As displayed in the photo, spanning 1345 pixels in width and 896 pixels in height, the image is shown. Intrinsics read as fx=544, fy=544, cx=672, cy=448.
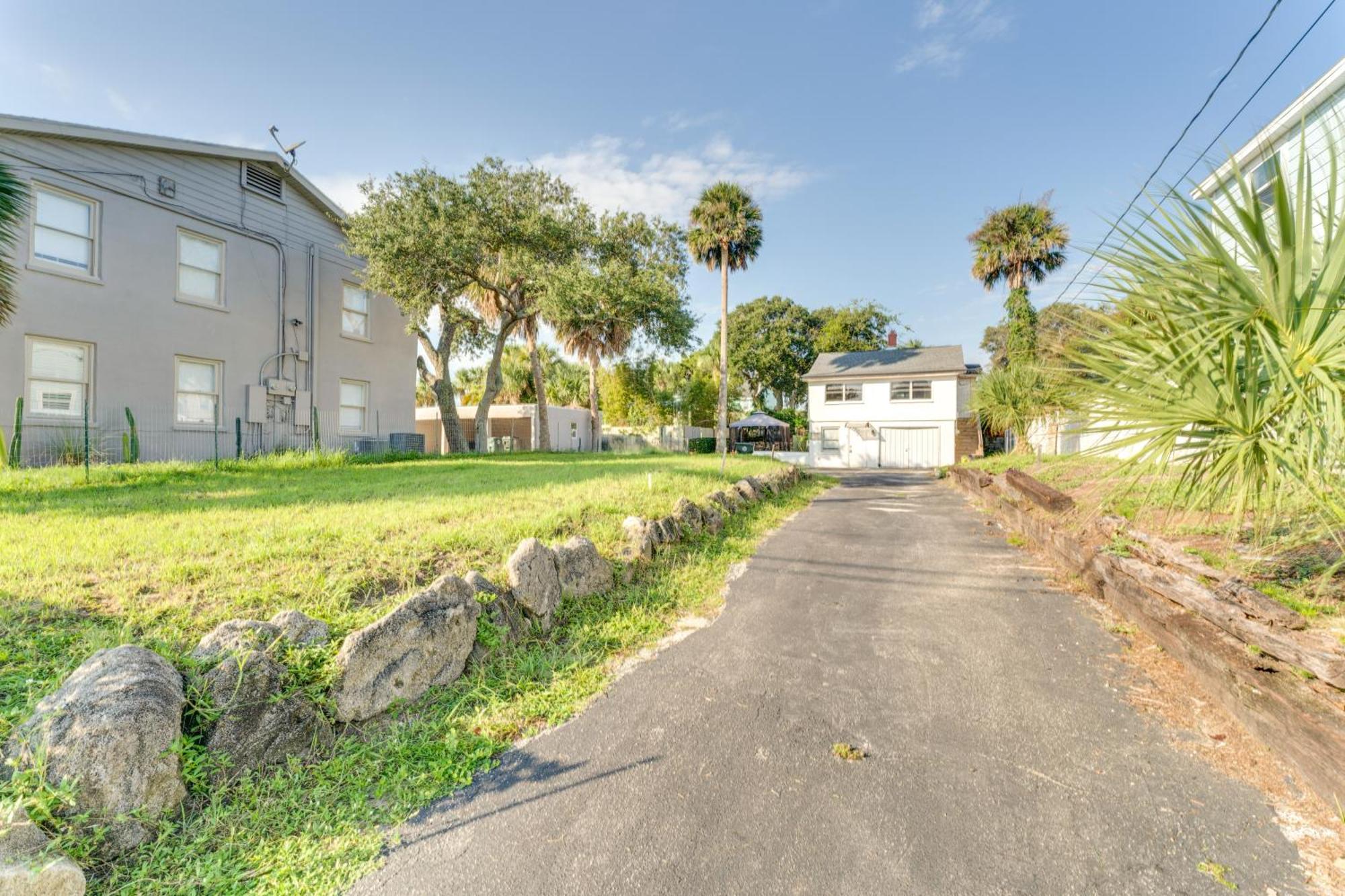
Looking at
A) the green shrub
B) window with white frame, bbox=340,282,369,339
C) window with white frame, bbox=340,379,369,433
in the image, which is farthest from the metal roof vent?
the green shrub

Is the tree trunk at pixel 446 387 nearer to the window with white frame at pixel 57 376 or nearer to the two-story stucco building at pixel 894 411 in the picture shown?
the window with white frame at pixel 57 376

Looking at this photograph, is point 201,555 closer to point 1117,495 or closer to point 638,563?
point 638,563

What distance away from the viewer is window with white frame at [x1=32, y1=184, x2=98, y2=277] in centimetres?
914

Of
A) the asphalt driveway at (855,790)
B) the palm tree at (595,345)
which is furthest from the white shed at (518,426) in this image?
the asphalt driveway at (855,790)

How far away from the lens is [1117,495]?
3.12 metres

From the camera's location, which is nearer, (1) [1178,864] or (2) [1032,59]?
(1) [1178,864]

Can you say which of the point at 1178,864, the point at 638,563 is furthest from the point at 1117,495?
the point at 638,563

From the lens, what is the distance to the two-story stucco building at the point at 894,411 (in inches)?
932

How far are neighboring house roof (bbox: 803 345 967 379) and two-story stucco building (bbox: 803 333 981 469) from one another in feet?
0.12

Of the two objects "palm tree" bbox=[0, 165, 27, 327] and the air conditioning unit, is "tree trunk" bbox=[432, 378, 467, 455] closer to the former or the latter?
the air conditioning unit

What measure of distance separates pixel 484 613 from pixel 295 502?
3626 mm

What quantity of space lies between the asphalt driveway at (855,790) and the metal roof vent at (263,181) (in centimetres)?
1444

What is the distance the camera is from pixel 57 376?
9.33 m

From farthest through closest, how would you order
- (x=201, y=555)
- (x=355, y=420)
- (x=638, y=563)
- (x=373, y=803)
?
(x=355, y=420) → (x=638, y=563) → (x=201, y=555) → (x=373, y=803)
